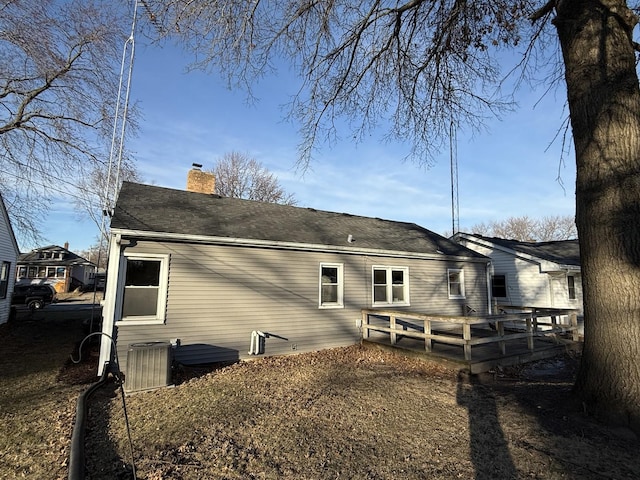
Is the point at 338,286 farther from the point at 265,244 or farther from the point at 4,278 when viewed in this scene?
the point at 4,278

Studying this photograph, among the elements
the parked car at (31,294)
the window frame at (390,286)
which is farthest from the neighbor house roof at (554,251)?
the parked car at (31,294)

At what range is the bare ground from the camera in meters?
3.92

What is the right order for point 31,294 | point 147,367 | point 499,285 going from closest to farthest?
point 147,367 → point 499,285 → point 31,294

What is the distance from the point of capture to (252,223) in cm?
1074

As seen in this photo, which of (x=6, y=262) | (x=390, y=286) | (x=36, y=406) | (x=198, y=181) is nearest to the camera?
(x=36, y=406)

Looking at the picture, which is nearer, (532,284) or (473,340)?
(473,340)

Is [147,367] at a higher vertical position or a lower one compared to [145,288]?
lower

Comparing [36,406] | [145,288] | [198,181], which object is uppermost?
[198,181]

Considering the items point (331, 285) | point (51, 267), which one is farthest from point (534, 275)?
point (51, 267)

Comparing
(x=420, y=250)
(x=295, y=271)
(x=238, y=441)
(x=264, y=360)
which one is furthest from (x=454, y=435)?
(x=420, y=250)

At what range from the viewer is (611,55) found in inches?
205

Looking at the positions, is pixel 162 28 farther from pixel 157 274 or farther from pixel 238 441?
pixel 238 441

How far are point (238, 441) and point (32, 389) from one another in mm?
5010

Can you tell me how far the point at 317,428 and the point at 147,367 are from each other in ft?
12.5
